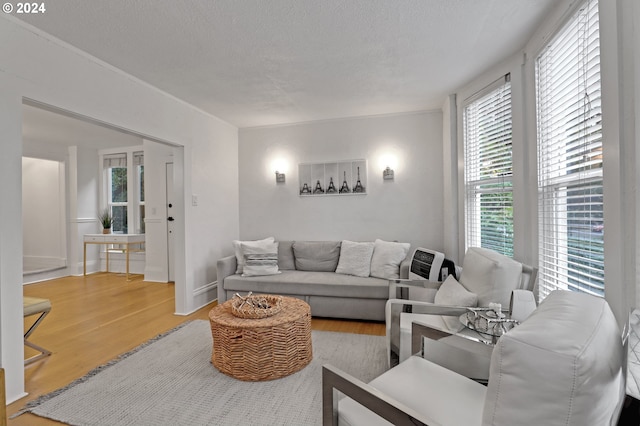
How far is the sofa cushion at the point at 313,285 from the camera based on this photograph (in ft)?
10.9

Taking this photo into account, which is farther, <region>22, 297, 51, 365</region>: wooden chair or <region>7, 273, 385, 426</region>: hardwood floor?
<region>22, 297, 51, 365</region>: wooden chair

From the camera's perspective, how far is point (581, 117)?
1710 mm

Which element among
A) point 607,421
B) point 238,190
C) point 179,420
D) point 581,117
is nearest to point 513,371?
point 607,421

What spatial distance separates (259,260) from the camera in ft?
12.5

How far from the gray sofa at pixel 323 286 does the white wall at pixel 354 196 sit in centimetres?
51

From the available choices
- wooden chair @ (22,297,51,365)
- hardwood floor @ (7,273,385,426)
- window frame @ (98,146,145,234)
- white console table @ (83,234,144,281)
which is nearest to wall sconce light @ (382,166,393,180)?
hardwood floor @ (7,273,385,426)

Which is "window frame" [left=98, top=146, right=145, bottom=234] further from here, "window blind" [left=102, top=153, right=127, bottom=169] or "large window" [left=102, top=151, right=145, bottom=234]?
"window blind" [left=102, top=153, right=127, bottom=169]

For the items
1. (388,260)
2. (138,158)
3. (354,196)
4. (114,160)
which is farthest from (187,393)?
(114,160)

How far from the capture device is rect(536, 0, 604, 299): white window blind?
62.9 inches

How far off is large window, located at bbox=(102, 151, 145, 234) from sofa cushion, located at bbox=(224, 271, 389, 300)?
3350 mm

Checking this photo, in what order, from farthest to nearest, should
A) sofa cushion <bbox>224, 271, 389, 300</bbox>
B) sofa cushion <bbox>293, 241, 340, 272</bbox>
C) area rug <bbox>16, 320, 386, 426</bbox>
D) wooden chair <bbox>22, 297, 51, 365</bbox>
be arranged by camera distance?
1. sofa cushion <bbox>293, 241, 340, 272</bbox>
2. sofa cushion <bbox>224, 271, 389, 300</bbox>
3. wooden chair <bbox>22, 297, 51, 365</bbox>
4. area rug <bbox>16, 320, 386, 426</bbox>

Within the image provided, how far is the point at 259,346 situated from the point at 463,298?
4.76 feet

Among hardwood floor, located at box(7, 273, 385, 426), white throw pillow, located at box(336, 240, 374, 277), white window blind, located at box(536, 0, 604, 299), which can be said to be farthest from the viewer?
white throw pillow, located at box(336, 240, 374, 277)

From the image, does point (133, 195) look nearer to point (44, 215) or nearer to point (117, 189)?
point (117, 189)
